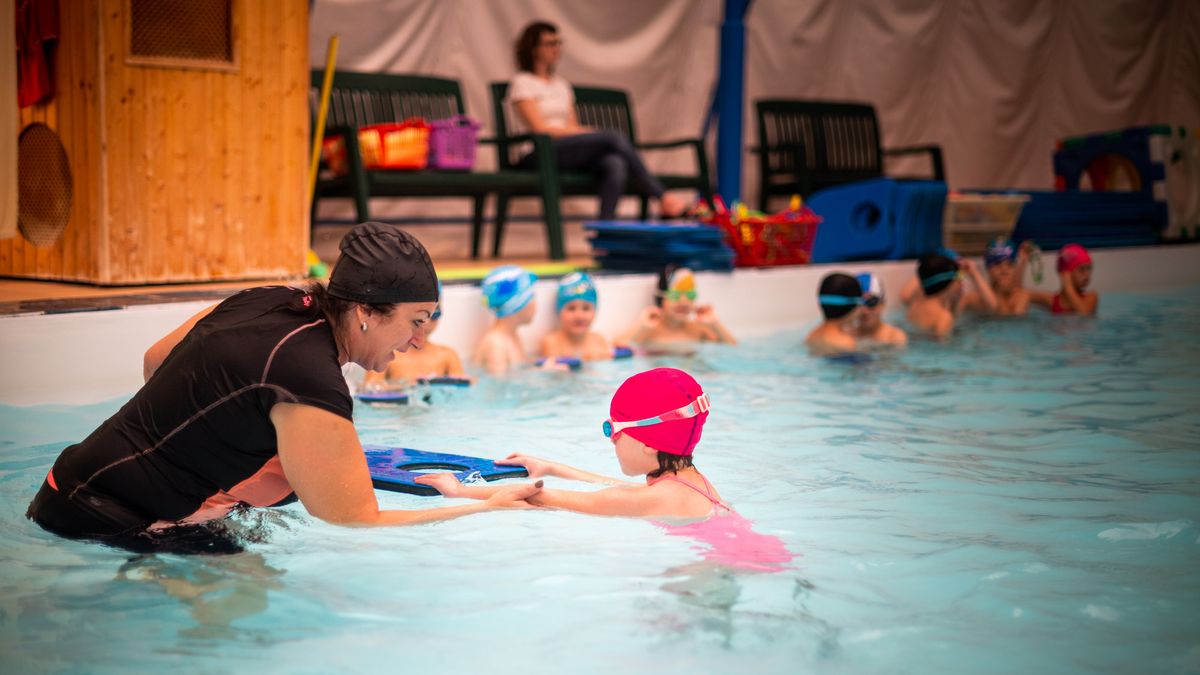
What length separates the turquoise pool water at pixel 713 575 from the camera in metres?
2.43

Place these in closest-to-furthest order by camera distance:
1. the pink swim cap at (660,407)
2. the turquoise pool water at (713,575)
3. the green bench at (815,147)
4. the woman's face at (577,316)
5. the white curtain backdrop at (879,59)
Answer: the turquoise pool water at (713,575)
the pink swim cap at (660,407)
the woman's face at (577,316)
the white curtain backdrop at (879,59)
the green bench at (815,147)

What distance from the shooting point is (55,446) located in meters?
4.04

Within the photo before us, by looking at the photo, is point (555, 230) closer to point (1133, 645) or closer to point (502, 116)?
point (502, 116)

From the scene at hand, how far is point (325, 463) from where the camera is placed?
2.55m

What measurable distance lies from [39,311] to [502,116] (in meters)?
4.97

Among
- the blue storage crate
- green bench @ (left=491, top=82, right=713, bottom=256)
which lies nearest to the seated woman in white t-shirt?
green bench @ (left=491, top=82, right=713, bottom=256)

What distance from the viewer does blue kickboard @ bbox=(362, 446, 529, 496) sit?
3.35 metres

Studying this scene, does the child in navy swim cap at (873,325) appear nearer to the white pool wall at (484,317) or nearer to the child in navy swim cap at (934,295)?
the child in navy swim cap at (934,295)

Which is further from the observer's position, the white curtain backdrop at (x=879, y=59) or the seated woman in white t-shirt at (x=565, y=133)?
the white curtain backdrop at (x=879, y=59)

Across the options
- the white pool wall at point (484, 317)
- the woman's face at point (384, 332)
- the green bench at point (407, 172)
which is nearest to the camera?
the woman's face at point (384, 332)

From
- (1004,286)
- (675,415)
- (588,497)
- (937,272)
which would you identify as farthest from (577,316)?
(1004,286)

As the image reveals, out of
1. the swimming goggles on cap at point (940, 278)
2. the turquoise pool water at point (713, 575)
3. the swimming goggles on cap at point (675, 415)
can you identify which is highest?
the swimming goggles on cap at point (940, 278)

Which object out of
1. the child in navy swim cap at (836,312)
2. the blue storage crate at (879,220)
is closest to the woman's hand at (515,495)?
the child in navy swim cap at (836,312)

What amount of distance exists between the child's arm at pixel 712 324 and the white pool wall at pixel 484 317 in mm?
454
